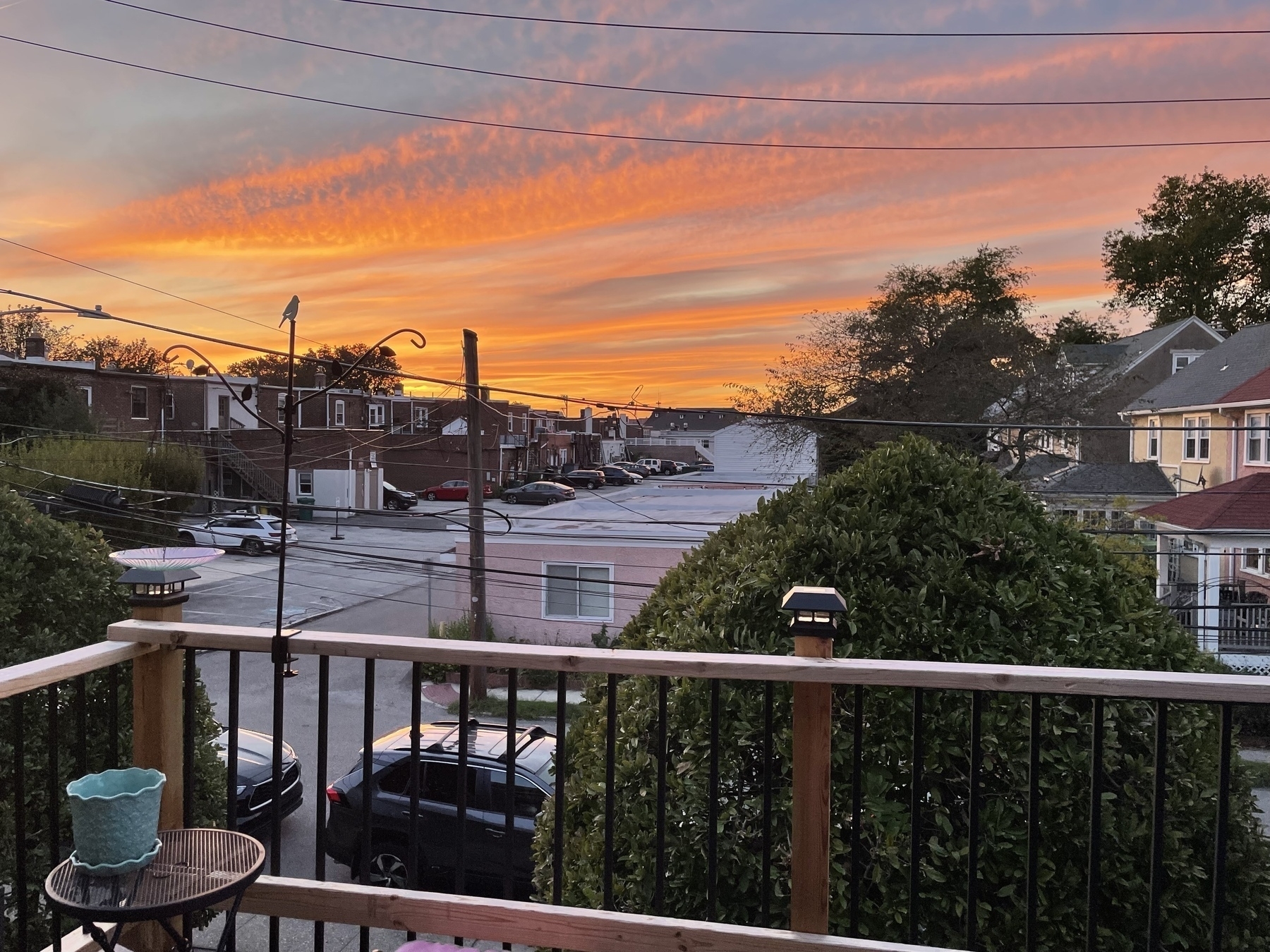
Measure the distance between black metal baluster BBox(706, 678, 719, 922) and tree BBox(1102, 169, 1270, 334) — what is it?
1802 inches

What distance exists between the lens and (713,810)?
189 centimetres


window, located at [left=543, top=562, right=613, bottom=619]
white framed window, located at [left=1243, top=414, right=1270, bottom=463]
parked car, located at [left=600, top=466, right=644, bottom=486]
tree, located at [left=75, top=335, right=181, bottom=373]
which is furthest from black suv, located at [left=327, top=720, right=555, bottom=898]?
tree, located at [left=75, top=335, right=181, bottom=373]

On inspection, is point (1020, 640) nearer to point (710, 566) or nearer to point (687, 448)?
point (710, 566)

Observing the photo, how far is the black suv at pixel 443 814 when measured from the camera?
7.30m

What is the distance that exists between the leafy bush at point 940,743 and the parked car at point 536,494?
1023 inches

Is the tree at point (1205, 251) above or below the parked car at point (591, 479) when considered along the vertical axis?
above

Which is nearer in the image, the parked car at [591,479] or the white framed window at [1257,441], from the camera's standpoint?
the white framed window at [1257,441]

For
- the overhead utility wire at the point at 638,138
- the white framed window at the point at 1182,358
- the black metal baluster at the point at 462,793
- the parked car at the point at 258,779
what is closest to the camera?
the black metal baluster at the point at 462,793

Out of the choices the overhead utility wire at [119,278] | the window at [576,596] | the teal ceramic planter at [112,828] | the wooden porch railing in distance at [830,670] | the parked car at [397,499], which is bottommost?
the window at [576,596]

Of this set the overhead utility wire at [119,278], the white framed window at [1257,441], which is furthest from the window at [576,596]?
the white framed window at [1257,441]

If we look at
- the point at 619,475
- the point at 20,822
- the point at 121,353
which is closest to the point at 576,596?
the point at 20,822

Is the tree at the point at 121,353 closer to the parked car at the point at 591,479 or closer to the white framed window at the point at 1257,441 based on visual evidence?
the parked car at the point at 591,479

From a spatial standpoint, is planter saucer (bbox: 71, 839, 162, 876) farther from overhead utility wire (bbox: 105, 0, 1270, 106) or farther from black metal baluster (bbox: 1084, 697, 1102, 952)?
overhead utility wire (bbox: 105, 0, 1270, 106)

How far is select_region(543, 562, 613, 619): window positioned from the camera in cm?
1664
